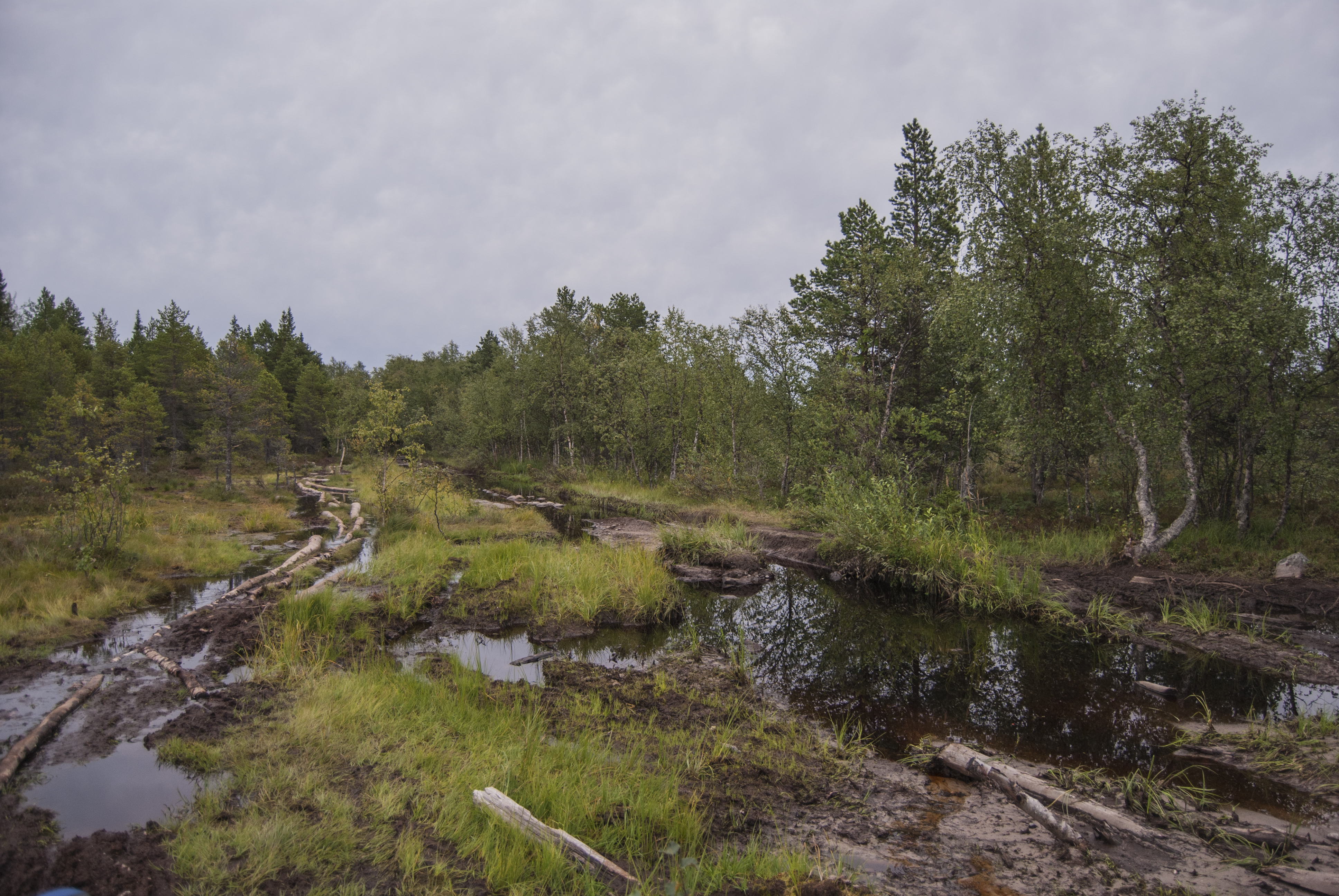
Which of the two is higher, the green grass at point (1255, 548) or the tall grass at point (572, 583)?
the green grass at point (1255, 548)

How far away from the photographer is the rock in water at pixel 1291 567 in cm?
1370

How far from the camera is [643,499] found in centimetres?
3353

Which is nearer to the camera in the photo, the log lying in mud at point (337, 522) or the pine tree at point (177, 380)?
the log lying in mud at point (337, 522)

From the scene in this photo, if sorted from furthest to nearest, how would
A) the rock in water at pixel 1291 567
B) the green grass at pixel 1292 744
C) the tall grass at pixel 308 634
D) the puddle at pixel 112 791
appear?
1. the rock in water at pixel 1291 567
2. the tall grass at pixel 308 634
3. the green grass at pixel 1292 744
4. the puddle at pixel 112 791

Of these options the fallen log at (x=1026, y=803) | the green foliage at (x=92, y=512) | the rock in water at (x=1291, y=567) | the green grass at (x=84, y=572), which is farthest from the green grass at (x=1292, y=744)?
the green foliage at (x=92, y=512)

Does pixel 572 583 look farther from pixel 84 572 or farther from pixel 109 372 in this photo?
pixel 109 372

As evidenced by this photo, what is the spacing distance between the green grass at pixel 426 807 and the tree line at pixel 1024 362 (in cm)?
1412

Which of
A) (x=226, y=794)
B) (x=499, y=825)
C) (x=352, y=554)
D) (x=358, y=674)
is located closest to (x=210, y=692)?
(x=358, y=674)

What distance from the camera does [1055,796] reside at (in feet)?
18.7

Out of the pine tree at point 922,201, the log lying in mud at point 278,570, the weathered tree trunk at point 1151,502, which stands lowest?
the log lying in mud at point 278,570

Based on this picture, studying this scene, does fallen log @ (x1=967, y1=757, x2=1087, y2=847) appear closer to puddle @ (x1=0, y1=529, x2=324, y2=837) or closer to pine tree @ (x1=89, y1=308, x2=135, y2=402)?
puddle @ (x1=0, y1=529, x2=324, y2=837)

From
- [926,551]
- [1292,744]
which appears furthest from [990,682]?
[926,551]

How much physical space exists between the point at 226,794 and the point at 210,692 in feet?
A: 10.4

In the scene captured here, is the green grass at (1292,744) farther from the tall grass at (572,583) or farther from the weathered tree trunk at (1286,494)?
the weathered tree trunk at (1286,494)
